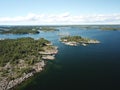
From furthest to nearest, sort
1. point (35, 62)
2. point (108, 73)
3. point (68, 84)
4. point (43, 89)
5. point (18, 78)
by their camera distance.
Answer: point (35, 62)
point (108, 73)
point (18, 78)
point (68, 84)
point (43, 89)

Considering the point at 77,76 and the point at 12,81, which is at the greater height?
the point at 12,81

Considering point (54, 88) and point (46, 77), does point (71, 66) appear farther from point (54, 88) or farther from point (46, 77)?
point (54, 88)

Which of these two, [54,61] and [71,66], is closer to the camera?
[71,66]

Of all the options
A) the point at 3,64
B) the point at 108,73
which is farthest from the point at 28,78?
the point at 108,73

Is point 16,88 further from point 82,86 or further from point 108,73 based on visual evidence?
point 108,73

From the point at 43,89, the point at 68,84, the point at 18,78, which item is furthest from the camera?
the point at 18,78

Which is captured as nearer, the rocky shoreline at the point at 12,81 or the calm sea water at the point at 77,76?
the rocky shoreline at the point at 12,81

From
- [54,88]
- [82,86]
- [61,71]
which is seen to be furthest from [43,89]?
[61,71]

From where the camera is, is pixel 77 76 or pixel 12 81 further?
pixel 77 76

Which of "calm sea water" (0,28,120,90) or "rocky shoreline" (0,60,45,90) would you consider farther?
"calm sea water" (0,28,120,90)
